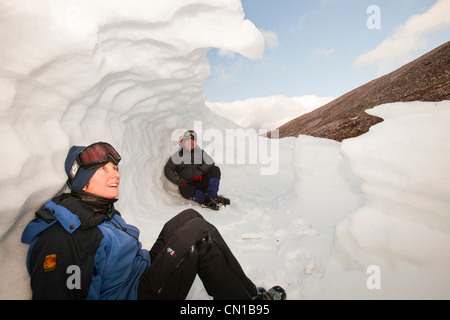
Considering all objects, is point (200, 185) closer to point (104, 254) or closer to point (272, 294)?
point (272, 294)

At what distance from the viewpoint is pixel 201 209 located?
4.56 m

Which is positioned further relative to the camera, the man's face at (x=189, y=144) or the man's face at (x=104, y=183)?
the man's face at (x=189, y=144)

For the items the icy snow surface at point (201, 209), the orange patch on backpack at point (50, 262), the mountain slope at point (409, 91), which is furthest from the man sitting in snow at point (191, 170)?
the mountain slope at point (409, 91)

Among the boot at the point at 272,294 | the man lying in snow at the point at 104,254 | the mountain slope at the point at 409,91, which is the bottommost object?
the boot at the point at 272,294

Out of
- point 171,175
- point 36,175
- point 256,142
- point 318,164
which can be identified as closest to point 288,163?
point 256,142

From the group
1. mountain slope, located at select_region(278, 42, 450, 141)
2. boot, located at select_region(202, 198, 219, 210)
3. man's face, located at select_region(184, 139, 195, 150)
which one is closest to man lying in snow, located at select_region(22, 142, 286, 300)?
boot, located at select_region(202, 198, 219, 210)

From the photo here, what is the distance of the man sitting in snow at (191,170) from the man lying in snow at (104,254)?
9.71 feet

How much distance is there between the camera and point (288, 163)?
7.52 metres

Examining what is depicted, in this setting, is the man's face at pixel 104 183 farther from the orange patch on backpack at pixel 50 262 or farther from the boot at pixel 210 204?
the boot at pixel 210 204

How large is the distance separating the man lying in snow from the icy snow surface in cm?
50

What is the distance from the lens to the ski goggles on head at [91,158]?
1.69 meters

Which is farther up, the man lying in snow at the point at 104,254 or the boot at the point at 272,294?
the man lying in snow at the point at 104,254

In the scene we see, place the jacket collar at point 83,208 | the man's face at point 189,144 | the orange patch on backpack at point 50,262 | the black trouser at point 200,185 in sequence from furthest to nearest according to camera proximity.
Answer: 1. the man's face at point 189,144
2. the black trouser at point 200,185
3. the jacket collar at point 83,208
4. the orange patch on backpack at point 50,262

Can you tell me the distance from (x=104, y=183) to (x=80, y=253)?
1.89 ft
